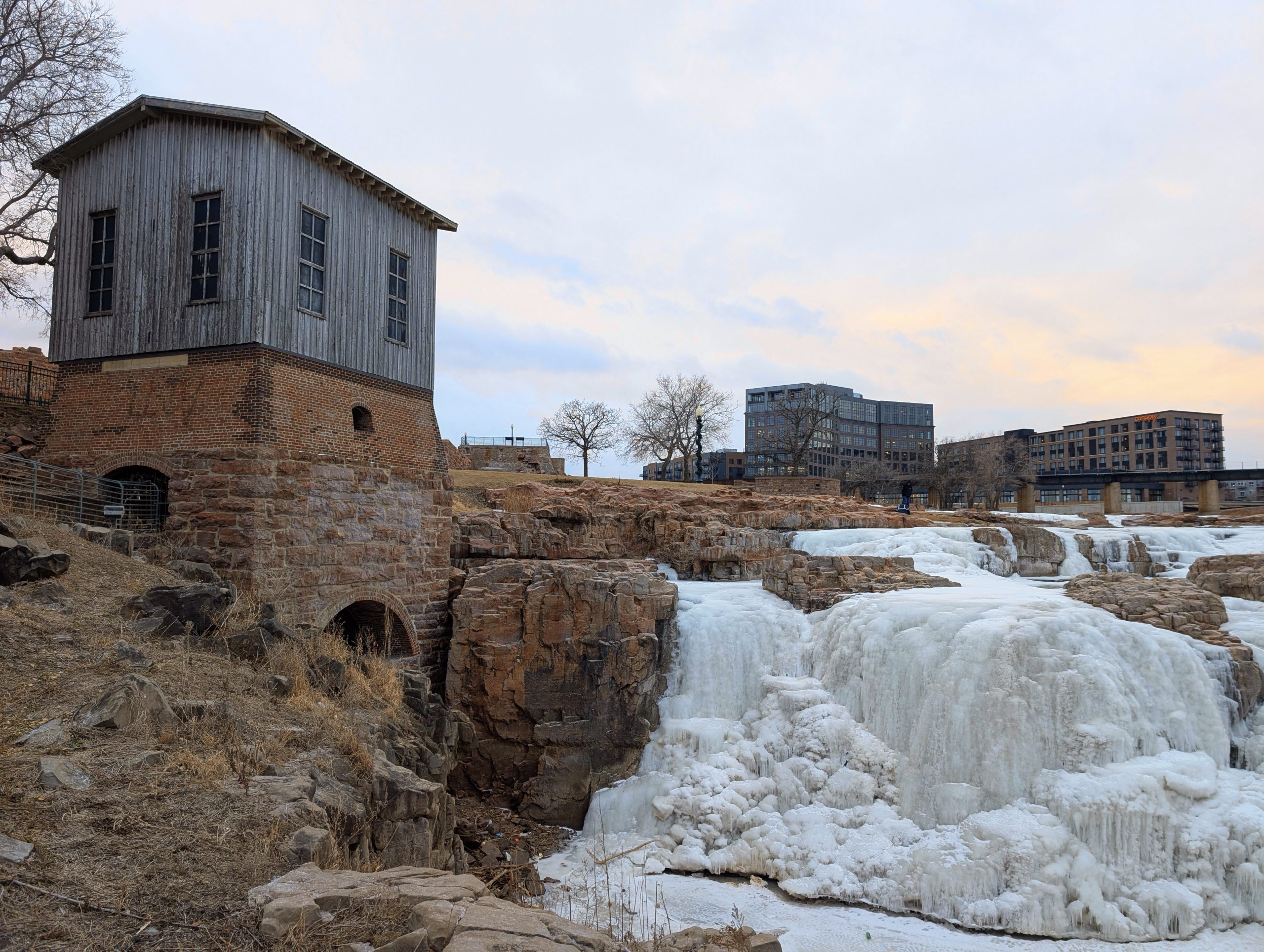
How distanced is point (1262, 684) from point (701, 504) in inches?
646

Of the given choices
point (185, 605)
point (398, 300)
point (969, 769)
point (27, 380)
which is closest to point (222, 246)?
point (398, 300)

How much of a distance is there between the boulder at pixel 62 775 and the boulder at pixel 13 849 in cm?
91

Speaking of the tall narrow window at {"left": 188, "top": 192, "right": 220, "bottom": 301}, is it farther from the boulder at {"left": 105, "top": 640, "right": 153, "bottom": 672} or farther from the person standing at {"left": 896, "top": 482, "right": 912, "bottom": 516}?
the person standing at {"left": 896, "top": 482, "right": 912, "bottom": 516}

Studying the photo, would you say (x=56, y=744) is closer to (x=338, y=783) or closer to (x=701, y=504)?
(x=338, y=783)

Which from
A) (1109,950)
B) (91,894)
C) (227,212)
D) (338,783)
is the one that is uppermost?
(227,212)

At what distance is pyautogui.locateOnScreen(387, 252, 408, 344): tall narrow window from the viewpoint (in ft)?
52.7

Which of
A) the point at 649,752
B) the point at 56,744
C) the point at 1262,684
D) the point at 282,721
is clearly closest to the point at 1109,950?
the point at 1262,684

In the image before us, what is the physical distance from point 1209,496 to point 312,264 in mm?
45965

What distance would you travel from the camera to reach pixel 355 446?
567 inches

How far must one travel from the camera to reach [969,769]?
37.2ft

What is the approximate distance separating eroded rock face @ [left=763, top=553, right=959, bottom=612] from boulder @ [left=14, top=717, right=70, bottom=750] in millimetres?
12820

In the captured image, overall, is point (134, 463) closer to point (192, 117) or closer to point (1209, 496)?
point (192, 117)

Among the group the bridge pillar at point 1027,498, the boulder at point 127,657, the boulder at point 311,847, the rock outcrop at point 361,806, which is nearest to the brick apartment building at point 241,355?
the boulder at point 127,657

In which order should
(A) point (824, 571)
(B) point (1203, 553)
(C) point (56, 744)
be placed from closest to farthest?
(C) point (56, 744) → (A) point (824, 571) → (B) point (1203, 553)
